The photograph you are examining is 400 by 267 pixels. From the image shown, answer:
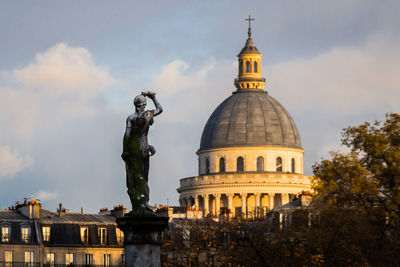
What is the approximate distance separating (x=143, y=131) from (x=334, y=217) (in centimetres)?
4041

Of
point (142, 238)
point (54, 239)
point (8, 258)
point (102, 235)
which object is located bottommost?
point (142, 238)

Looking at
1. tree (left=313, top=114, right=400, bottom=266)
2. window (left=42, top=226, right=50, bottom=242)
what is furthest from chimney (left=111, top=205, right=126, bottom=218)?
tree (left=313, top=114, right=400, bottom=266)

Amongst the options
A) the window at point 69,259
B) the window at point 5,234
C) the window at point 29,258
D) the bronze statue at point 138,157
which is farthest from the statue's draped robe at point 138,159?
the window at point 69,259

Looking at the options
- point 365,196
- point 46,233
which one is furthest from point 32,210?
point 365,196

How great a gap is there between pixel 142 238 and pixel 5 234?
248 feet

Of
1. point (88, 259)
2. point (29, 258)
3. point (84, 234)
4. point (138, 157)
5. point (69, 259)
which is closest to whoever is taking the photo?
point (138, 157)

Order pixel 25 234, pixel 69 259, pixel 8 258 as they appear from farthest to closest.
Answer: pixel 69 259, pixel 25 234, pixel 8 258

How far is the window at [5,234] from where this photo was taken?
364 feet

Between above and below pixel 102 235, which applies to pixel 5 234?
below

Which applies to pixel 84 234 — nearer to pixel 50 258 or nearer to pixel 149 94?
pixel 50 258

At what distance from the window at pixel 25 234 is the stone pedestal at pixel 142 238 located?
76.4 meters

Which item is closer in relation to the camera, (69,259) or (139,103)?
(139,103)

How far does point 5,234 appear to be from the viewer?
365 ft

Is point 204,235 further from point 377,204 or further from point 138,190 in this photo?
point 138,190
